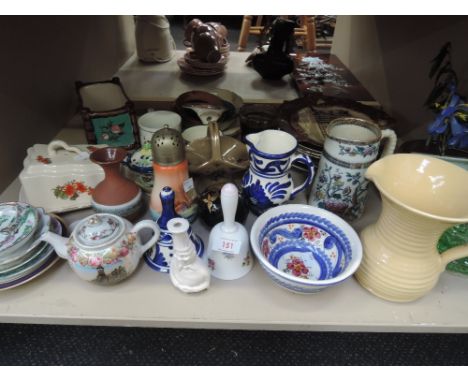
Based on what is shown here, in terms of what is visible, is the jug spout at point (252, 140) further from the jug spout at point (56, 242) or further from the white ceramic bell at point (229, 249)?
the jug spout at point (56, 242)

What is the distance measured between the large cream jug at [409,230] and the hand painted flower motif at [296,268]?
82 mm

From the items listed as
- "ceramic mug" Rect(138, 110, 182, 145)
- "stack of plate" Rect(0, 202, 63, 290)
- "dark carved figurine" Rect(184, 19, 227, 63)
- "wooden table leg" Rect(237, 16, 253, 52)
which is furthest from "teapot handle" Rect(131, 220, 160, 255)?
"wooden table leg" Rect(237, 16, 253, 52)

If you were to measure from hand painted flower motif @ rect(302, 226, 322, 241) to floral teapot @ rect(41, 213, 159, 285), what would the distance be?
0.23 m

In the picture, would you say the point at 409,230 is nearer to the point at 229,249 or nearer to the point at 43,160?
the point at 229,249

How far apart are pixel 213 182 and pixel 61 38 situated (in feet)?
1.91

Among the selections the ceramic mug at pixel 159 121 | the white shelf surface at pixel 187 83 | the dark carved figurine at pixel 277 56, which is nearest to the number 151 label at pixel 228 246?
the ceramic mug at pixel 159 121

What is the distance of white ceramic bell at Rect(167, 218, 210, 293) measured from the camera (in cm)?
44

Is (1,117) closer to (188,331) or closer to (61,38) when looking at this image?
(61,38)

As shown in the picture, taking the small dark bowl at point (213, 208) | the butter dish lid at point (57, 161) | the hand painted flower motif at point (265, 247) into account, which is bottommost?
the hand painted flower motif at point (265, 247)

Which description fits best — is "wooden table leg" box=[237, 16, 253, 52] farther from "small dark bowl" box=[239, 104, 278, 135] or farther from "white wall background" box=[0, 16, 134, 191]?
"small dark bowl" box=[239, 104, 278, 135]

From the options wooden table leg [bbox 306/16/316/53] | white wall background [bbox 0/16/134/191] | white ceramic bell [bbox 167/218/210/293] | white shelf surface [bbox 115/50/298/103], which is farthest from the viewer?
wooden table leg [bbox 306/16/316/53]

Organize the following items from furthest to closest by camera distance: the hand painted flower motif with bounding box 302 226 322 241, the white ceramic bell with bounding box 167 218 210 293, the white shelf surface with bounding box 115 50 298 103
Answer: the white shelf surface with bounding box 115 50 298 103 → the hand painted flower motif with bounding box 302 226 322 241 → the white ceramic bell with bounding box 167 218 210 293

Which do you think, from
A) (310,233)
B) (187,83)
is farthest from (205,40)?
(310,233)

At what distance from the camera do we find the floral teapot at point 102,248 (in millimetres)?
448
